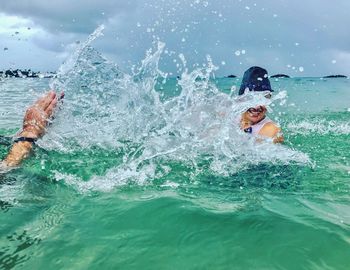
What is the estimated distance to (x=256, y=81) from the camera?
788 cm

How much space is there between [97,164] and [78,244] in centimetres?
291

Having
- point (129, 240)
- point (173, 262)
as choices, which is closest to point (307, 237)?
point (173, 262)

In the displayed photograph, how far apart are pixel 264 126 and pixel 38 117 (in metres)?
4.08

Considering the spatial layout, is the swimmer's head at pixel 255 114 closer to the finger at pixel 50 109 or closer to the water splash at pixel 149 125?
the water splash at pixel 149 125

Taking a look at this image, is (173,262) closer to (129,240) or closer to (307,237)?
(129,240)

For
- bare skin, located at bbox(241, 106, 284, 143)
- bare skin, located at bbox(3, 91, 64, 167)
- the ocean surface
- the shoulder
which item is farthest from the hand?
the shoulder

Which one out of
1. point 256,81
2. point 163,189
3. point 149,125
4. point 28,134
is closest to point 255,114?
point 256,81

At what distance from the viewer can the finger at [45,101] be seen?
22.6 feet

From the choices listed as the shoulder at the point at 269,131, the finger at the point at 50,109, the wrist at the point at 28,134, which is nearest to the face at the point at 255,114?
the shoulder at the point at 269,131

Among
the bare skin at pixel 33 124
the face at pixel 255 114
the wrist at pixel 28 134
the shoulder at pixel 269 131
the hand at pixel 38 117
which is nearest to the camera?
the bare skin at pixel 33 124

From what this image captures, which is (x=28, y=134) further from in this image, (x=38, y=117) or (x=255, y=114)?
(x=255, y=114)

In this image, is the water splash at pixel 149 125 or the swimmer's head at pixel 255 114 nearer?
the water splash at pixel 149 125

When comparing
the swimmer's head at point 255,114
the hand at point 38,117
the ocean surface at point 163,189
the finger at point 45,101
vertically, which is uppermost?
the finger at point 45,101

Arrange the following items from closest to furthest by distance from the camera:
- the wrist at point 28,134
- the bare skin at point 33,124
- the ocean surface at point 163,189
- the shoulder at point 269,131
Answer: the ocean surface at point 163,189 < the bare skin at point 33,124 < the wrist at point 28,134 < the shoulder at point 269,131
